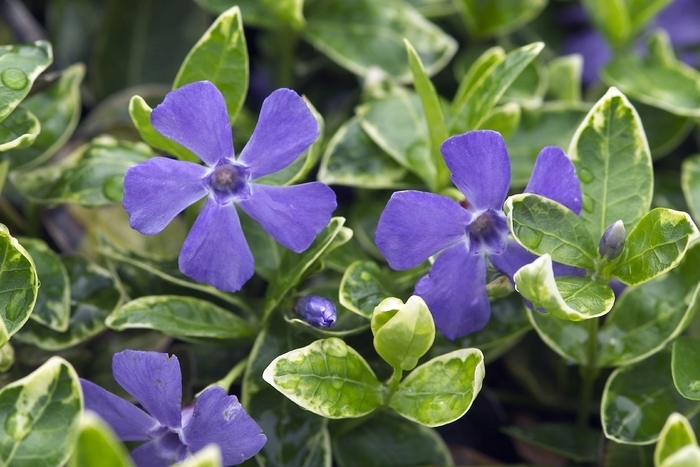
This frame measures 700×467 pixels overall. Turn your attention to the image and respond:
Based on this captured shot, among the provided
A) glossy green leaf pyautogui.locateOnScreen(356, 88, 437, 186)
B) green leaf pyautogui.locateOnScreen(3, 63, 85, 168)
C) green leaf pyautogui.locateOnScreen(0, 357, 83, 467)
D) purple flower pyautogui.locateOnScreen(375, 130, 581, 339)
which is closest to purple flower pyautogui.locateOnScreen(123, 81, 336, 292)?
purple flower pyautogui.locateOnScreen(375, 130, 581, 339)

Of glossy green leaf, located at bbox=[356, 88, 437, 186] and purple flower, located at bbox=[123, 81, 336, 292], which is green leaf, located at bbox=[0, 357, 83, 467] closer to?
purple flower, located at bbox=[123, 81, 336, 292]

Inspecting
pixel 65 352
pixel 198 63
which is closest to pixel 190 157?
pixel 198 63

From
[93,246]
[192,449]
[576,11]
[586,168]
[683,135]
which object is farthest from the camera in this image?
[576,11]

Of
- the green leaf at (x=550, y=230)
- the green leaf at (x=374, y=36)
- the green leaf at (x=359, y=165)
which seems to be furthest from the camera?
the green leaf at (x=374, y=36)

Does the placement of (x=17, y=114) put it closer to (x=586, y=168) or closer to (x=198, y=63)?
(x=198, y=63)

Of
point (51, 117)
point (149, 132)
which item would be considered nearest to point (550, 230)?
point (149, 132)

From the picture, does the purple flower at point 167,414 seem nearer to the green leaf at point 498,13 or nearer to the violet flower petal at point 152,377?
the violet flower petal at point 152,377

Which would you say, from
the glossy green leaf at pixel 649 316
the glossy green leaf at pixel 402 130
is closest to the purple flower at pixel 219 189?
the glossy green leaf at pixel 402 130
